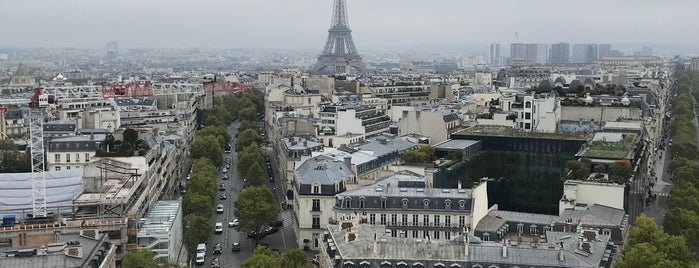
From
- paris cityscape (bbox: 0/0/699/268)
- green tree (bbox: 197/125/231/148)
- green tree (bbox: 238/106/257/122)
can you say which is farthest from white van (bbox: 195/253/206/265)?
green tree (bbox: 238/106/257/122)

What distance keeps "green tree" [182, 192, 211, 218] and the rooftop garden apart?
1134 inches

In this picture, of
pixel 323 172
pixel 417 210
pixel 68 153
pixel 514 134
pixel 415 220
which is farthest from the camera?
pixel 68 153

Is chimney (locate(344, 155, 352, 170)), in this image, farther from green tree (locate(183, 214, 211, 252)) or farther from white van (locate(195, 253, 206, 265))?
white van (locate(195, 253, 206, 265))

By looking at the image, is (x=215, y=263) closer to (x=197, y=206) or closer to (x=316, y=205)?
(x=197, y=206)

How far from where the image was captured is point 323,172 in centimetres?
6228

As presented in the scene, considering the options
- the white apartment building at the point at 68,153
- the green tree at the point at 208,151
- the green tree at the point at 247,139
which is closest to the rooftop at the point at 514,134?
the green tree at the point at 208,151

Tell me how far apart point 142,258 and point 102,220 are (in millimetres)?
6466

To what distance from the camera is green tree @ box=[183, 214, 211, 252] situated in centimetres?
5759

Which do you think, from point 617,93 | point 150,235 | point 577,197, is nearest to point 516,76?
point 617,93

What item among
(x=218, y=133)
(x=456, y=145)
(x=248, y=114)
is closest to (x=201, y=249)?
(x=456, y=145)

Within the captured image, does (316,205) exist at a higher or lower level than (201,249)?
higher

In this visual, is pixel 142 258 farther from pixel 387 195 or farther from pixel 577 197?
pixel 577 197

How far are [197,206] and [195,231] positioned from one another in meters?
6.20

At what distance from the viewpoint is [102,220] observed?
161 feet
